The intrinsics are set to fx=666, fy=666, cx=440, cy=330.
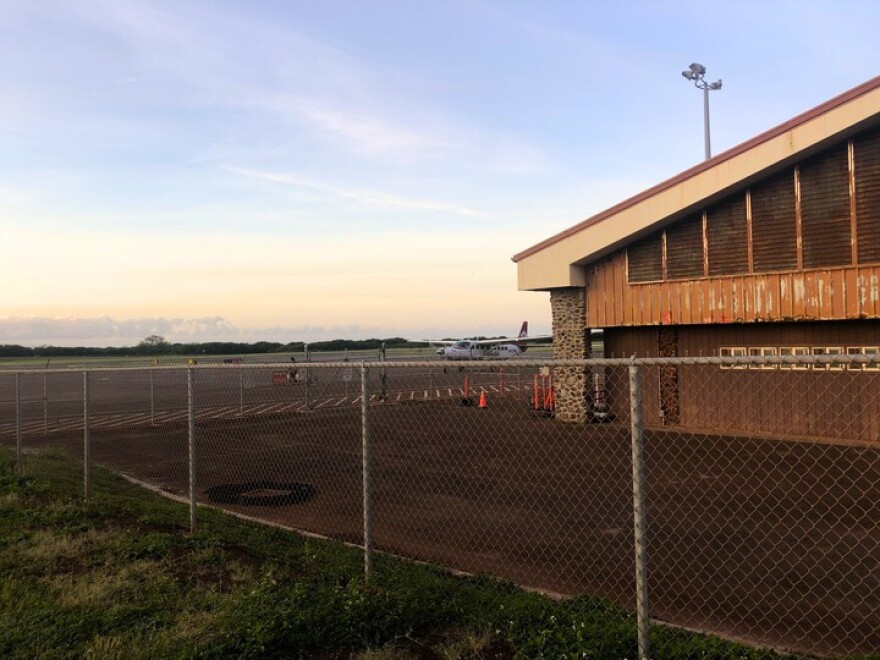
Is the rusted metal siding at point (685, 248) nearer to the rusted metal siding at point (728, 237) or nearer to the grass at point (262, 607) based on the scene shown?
the rusted metal siding at point (728, 237)

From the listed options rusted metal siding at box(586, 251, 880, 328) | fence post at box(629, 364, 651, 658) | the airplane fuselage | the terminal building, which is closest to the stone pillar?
the terminal building

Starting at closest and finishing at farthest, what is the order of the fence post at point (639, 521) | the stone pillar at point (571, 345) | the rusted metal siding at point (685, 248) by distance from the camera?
1. the fence post at point (639, 521)
2. the rusted metal siding at point (685, 248)
3. the stone pillar at point (571, 345)

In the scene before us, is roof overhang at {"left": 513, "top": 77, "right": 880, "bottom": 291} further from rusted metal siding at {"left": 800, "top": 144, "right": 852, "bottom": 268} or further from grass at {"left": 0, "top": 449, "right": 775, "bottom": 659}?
grass at {"left": 0, "top": 449, "right": 775, "bottom": 659}

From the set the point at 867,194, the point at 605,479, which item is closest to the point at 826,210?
the point at 867,194

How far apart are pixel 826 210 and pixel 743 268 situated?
7.53 feet

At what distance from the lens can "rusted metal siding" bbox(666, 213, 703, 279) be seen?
703 inches

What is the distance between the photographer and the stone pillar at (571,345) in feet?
65.3

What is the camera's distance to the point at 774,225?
1644 cm

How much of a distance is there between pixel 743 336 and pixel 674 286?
221cm

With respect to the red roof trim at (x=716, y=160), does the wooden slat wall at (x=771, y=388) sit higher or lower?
lower

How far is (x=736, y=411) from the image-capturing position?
17.7 meters

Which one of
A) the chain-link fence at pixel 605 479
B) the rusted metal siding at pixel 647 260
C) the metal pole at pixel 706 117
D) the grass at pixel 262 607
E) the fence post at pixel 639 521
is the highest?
the metal pole at pixel 706 117

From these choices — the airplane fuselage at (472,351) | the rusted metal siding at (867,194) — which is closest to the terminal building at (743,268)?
the rusted metal siding at (867,194)

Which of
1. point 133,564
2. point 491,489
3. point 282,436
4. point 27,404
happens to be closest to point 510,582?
point 133,564
